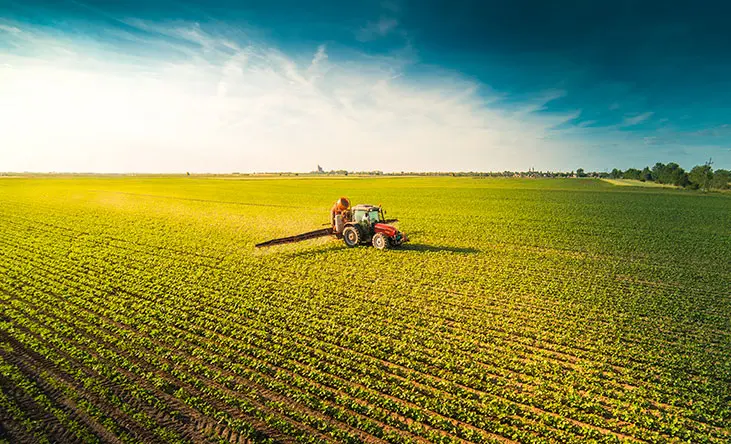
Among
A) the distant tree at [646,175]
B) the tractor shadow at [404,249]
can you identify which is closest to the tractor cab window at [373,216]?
the tractor shadow at [404,249]

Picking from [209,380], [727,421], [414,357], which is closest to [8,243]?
[209,380]

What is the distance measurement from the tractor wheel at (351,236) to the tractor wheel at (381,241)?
3.37 ft

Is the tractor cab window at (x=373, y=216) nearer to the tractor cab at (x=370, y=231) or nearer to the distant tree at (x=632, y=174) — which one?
the tractor cab at (x=370, y=231)

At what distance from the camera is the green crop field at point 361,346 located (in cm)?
660

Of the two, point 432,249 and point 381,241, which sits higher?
point 381,241

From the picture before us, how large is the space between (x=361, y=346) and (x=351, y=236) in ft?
36.8

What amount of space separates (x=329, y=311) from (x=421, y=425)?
542 cm

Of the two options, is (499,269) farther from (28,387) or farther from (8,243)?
(8,243)

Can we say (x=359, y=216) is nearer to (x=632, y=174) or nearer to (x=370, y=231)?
(x=370, y=231)

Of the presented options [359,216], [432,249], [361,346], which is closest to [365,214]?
[359,216]

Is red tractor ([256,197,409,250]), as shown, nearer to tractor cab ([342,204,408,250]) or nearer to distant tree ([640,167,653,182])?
tractor cab ([342,204,408,250])

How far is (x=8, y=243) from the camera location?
2083 cm

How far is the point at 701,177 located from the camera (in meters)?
A: 89.9

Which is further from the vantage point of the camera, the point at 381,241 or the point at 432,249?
the point at 432,249
